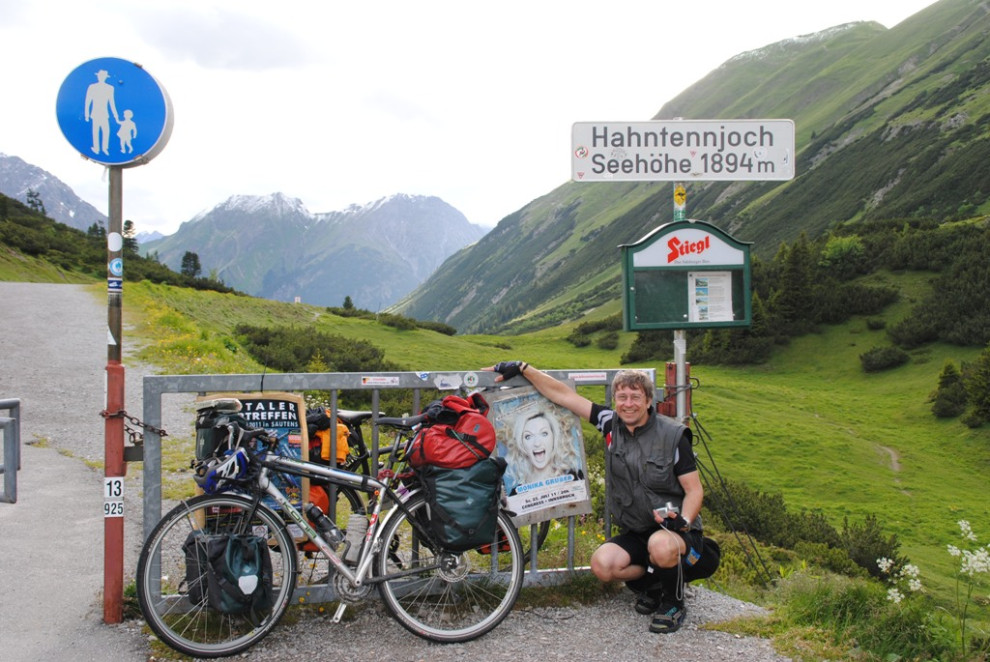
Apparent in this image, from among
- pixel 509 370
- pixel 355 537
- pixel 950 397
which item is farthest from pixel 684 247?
pixel 950 397

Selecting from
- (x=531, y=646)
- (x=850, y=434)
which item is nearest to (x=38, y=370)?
(x=531, y=646)

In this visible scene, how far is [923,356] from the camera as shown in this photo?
36.8m

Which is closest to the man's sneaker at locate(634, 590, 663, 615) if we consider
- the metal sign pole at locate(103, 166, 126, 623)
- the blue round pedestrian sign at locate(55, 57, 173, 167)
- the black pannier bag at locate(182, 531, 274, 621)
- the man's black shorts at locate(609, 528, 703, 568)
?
the man's black shorts at locate(609, 528, 703, 568)

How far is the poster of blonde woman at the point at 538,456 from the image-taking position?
16.6ft

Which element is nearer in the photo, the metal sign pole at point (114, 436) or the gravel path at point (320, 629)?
the gravel path at point (320, 629)

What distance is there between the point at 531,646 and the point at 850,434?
25473mm

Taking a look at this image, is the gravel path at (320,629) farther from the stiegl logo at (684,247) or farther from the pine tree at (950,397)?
the pine tree at (950,397)

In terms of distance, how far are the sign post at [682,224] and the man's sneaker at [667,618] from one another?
1.51 metres

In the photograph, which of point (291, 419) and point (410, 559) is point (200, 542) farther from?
point (410, 559)

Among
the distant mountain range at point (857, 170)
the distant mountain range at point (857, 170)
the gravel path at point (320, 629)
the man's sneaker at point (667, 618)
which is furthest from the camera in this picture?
the distant mountain range at point (857, 170)

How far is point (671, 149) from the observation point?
19.2ft

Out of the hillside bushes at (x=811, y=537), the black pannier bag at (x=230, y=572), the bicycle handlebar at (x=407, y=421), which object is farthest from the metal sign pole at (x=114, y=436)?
the hillside bushes at (x=811, y=537)

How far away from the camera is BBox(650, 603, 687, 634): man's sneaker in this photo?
4.65 meters

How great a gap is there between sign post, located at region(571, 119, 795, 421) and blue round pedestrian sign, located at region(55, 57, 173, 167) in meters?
3.16
